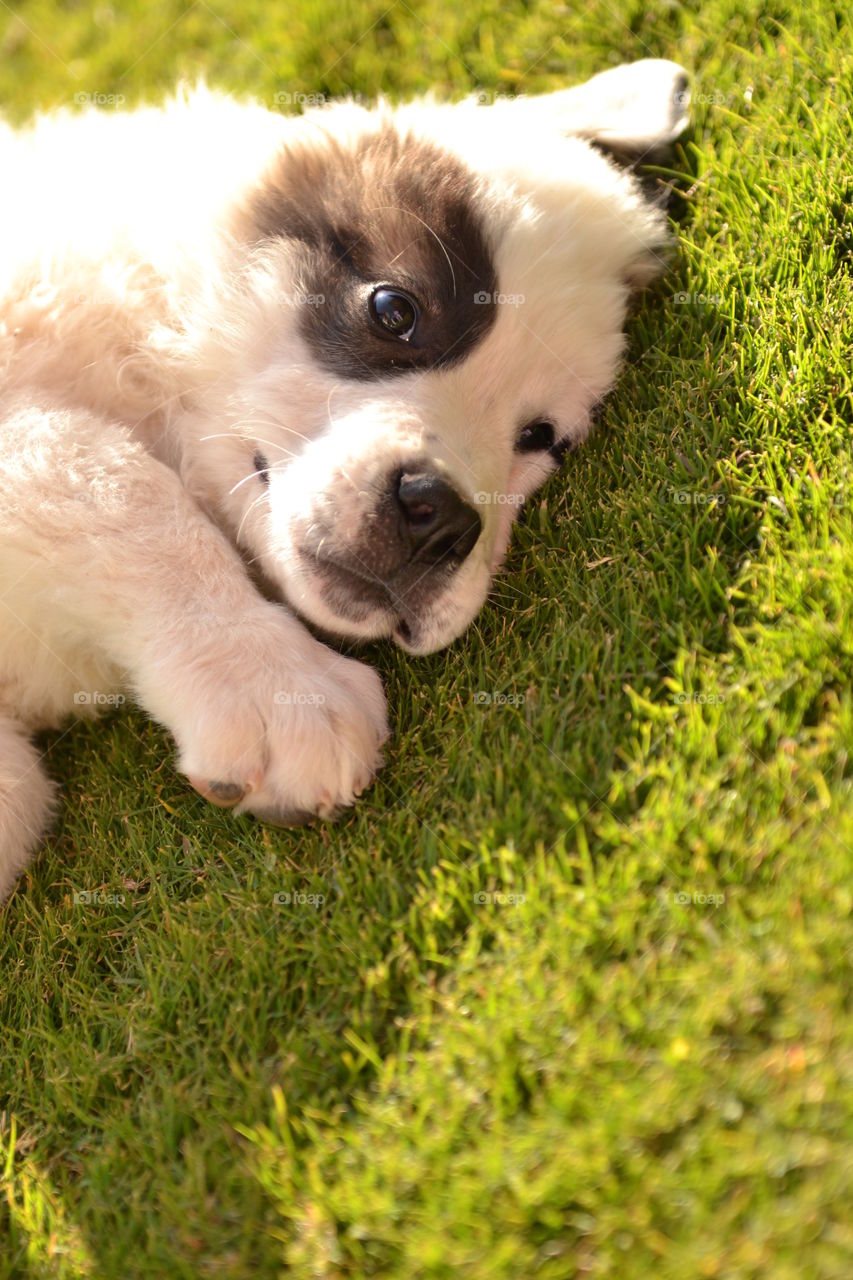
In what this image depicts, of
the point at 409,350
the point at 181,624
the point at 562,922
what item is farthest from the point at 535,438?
the point at 562,922

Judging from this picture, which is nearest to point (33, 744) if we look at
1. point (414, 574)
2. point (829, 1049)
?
point (414, 574)

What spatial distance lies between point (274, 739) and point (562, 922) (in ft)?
2.59

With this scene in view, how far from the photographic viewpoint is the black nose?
8.14 feet

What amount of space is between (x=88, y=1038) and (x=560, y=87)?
3.78 metres

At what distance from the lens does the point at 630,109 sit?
11.3ft

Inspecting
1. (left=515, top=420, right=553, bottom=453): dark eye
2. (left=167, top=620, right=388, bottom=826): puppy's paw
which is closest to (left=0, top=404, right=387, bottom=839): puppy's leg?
(left=167, top=620, right=388, bottom=826): puppy's paw

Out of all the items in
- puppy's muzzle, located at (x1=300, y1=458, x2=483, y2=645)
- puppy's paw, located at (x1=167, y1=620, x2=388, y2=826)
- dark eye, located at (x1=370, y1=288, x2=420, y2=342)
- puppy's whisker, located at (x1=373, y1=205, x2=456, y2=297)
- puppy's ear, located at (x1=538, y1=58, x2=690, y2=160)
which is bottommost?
puppy's paw, located at (x1=167, y1=620, x2=388, y2=826)

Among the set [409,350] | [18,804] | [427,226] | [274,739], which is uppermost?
[427,226]

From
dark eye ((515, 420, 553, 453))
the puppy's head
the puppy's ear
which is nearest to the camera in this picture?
the puppy's head

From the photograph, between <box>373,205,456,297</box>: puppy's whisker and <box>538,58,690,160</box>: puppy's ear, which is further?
<box>538,58,690,160</box>: puppy's ear

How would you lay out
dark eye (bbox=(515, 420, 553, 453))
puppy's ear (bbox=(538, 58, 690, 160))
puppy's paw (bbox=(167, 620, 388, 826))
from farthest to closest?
puppy's ear (bbox=(538, 58, 690, 160)) → dark eye (bbox=(515, 420, 553, 453)) → puppy's paw (bbox=(167, 620, 388, 826))

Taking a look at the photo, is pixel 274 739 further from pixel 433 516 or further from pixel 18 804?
pixel 18 804

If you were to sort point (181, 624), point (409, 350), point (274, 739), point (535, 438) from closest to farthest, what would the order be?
point (274, 739) → point (181, 624) → point (409, 350) → point (535, 438)

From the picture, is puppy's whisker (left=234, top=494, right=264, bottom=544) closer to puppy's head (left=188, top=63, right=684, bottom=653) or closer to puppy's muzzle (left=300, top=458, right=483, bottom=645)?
puppy's head (left=188, top=63, right=684, bottom=653)
